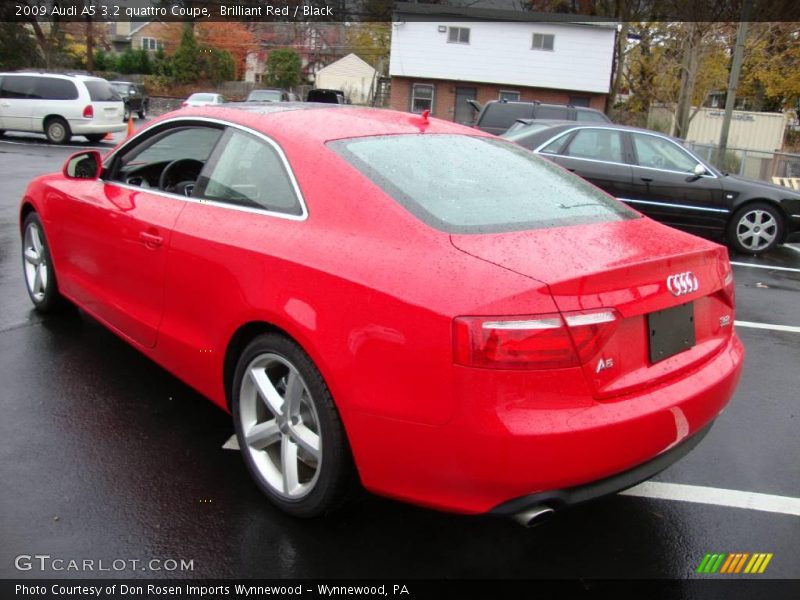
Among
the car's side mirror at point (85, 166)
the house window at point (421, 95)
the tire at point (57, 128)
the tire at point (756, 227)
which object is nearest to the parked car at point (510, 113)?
the tire at point (756, 227)

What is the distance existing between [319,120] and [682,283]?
5.76 feet

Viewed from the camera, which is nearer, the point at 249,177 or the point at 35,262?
the point at 249,177

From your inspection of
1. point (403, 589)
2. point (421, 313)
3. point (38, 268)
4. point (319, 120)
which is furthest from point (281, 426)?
point (38, 268)

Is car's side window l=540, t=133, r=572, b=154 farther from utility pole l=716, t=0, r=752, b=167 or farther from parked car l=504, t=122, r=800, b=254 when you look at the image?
utility pole l=716, t=0, r=752, b=167

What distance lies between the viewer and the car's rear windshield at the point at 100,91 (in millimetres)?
20306

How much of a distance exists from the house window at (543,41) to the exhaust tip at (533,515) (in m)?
37.8

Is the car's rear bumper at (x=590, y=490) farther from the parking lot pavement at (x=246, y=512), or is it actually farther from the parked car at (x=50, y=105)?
the parked car at (x=50, y=105)

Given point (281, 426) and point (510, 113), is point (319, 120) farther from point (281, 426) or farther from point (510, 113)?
point (510, 113)

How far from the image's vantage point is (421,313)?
225cm

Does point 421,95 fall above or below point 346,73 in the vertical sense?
below

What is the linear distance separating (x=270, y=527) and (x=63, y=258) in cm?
265

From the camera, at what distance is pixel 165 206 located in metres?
3.51

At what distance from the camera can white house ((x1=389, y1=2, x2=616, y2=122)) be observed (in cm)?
3622

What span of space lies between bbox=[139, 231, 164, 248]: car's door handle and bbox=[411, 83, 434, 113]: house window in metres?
36.3
